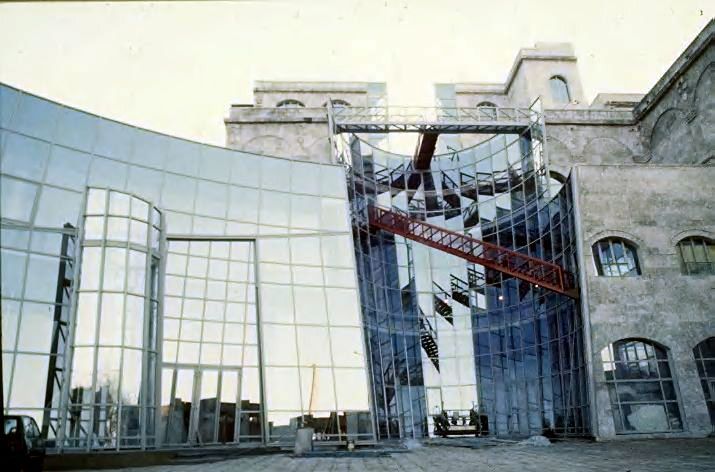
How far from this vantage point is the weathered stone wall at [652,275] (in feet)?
64.5

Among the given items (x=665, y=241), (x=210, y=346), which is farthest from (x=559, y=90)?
(x=210, y=346)

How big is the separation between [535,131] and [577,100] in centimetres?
1036

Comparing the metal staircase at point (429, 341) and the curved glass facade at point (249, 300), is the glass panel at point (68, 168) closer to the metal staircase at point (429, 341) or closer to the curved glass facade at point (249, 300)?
the curved glass facade at point (249, 300)

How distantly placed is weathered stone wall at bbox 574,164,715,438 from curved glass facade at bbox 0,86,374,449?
8.89 metres

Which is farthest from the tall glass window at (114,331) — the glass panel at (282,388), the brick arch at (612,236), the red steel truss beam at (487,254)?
the brick arch at (612,236)

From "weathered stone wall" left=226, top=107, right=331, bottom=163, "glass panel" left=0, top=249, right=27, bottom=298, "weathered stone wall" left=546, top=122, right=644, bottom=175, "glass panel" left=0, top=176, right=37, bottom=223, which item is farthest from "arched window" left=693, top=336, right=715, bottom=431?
"glass panel" left=0, top=176, right=37, bottom=223

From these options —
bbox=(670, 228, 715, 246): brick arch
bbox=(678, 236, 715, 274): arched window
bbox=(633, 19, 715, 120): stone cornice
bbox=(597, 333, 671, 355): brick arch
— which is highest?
bbox=(633, 19, 715, 120): stone cornice

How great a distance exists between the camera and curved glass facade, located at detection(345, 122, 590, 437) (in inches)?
1039

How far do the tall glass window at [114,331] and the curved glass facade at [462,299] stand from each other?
11.4 metres

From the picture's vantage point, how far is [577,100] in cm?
3706

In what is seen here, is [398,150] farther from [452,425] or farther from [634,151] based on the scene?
[452,425]

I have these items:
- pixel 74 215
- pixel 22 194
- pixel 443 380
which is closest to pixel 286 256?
pixel 74 215

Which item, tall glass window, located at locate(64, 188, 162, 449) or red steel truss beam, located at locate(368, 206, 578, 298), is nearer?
tall glass window, located at locate(64, 188, 162, 449)

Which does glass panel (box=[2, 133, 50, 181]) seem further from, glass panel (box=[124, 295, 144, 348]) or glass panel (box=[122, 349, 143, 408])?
glass panel (box=[122, 349, 143, 408])
